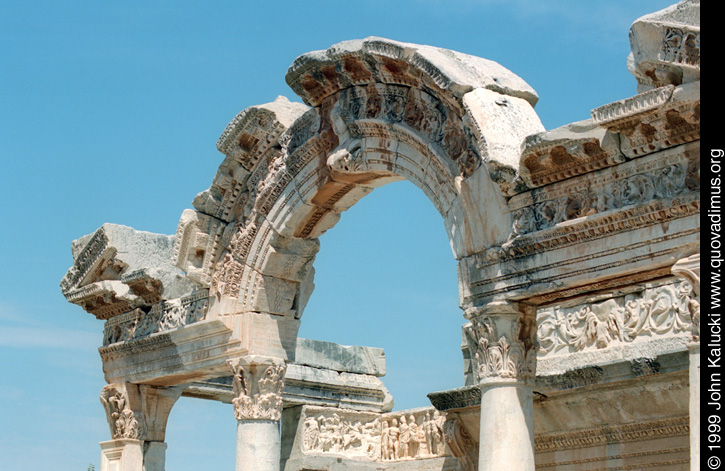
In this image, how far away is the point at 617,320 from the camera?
1212cm

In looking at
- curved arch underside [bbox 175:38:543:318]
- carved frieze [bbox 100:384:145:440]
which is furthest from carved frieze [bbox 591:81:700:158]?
carved frieze [bbox 100:384:145:440]

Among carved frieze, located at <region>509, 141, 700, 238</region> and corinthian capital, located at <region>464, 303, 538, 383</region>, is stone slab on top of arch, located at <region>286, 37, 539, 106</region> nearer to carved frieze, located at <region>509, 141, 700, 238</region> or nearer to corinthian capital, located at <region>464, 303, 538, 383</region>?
carved frieze, located at <region>509, 141, 700, 238</region>

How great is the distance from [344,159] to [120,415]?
4.90m

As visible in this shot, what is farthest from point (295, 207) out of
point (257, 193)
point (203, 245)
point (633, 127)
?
point (633, 127)

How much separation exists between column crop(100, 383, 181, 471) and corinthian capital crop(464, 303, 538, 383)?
227 inches

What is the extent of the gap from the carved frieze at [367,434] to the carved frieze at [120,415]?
2.35 m

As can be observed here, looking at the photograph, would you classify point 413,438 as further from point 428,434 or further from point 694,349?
point 694,349

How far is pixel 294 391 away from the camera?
15016mm

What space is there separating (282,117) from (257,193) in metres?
0.85

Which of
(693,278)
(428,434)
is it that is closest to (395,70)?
(693,278)

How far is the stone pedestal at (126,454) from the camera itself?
13.4 m

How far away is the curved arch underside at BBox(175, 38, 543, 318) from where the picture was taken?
9141 mm

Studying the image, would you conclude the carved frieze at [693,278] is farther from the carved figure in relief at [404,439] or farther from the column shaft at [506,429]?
the carved figure in relief at [404,439]
